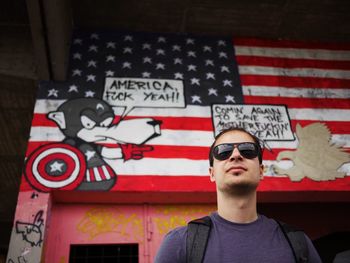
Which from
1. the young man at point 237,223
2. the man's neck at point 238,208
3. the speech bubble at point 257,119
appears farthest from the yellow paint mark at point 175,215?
the man's neck at point 238,208

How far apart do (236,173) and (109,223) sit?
9.85 feet

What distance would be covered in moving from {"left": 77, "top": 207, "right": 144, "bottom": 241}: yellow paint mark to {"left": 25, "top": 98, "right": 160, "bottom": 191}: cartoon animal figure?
1.37 feet

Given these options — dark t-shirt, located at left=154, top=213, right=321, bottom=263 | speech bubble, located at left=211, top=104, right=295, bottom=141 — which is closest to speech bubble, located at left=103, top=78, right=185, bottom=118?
speech bubble, located at left=211, top=104, right=295, bottom=141

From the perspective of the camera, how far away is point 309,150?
17.6 ft

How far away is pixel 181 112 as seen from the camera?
5.46m

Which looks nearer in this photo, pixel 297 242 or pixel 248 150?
pixel 297 242

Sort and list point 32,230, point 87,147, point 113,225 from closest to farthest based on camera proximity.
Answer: point 32,230 → point 113,225 → point 87,147

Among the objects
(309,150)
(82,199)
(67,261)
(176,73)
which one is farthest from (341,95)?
(67,261)

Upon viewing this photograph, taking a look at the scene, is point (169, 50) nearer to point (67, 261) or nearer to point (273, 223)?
point (67, 261)

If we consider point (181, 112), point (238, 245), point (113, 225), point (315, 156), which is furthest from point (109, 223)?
point (238, 245)

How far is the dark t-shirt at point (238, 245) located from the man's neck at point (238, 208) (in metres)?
0.04

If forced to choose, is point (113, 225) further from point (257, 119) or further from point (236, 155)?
point (236, 155)

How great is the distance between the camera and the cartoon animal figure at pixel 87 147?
15.4 feet

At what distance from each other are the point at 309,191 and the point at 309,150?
643 millimetres
